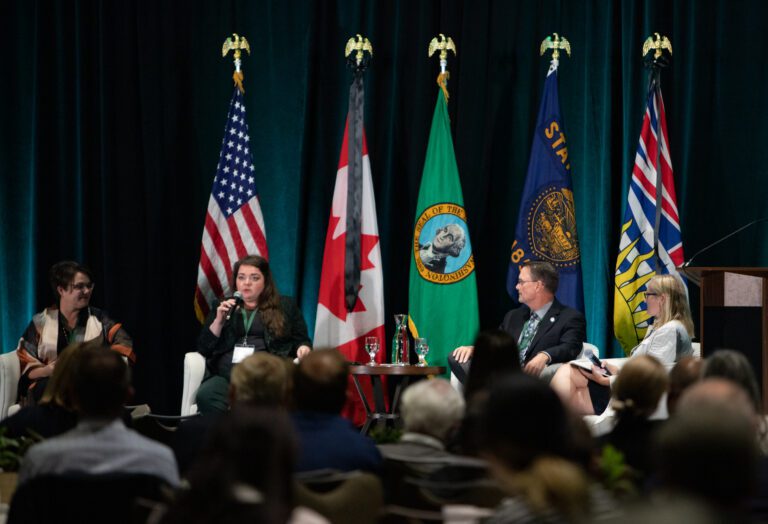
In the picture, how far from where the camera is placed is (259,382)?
300cm

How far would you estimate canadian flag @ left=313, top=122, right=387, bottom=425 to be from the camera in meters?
6.67

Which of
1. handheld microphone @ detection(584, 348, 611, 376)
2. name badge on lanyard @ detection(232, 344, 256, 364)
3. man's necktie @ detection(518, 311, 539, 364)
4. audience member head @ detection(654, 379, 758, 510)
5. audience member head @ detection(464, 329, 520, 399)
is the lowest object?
handheld microphone @ detection(584, 348, 611, 376)

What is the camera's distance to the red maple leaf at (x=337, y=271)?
6738 mm

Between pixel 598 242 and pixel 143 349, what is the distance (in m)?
3.41

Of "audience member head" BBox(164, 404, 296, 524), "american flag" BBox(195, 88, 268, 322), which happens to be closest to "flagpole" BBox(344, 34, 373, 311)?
"american flag" BBox(195, 88, 268, 322)

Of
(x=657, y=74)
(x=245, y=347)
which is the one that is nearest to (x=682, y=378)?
(x=245, y=347)

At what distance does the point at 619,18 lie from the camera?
7.32 meters

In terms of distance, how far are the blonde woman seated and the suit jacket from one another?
9.2 inches

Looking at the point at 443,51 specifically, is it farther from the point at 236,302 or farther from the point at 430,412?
the point at 430,412

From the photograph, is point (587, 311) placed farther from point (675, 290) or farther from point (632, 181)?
point (675, 290)

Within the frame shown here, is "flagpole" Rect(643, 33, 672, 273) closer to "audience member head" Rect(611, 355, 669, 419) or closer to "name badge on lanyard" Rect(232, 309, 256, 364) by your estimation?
"name badge on lanyard" Rect(232, 309, 256, 364)

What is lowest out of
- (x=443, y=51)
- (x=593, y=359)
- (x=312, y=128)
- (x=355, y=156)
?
(x=593, y=359)

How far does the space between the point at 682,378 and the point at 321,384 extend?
44.3 inches

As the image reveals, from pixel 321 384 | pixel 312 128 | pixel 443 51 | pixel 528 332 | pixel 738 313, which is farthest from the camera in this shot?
pixel 312 128
